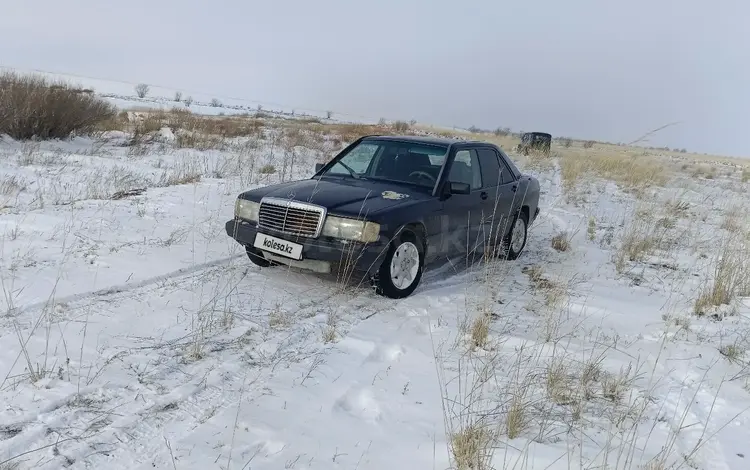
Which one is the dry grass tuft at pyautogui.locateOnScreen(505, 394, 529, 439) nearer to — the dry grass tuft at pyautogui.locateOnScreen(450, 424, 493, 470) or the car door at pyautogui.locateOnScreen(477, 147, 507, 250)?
the dry grass tuft at pyautogui.locateOnScreen(450, 424, 493, 470)

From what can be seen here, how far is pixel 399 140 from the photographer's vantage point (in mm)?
5727

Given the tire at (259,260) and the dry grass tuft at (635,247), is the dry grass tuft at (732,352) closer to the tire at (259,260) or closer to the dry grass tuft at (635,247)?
the dry grass tuft at (635,247)

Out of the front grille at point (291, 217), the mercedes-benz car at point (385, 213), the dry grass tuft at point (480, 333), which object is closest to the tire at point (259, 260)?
the mercedes-benz car at point (385, 213)

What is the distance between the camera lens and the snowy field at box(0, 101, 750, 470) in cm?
240

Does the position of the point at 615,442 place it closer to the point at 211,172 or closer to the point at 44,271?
the point at 44,271

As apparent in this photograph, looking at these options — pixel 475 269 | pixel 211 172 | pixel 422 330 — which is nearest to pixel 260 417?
pixel 422 330

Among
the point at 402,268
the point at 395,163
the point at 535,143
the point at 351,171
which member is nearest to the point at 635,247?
the point at 395,163

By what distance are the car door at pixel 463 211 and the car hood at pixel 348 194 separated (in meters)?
0.42

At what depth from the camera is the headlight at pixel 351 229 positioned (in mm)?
4285

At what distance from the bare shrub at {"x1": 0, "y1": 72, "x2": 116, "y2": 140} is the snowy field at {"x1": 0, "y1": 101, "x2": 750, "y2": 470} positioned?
7.55 m

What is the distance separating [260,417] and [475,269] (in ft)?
12.2

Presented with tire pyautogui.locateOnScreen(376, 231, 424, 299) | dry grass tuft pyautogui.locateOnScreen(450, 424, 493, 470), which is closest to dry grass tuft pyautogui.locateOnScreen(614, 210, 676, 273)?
tire pyautogui.locateOnScreen(376, 231, 424, 299)

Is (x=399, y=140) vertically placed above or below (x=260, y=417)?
above

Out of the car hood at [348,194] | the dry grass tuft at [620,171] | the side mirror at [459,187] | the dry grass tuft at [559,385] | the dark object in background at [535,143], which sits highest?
the dark object in background at [535,143]
